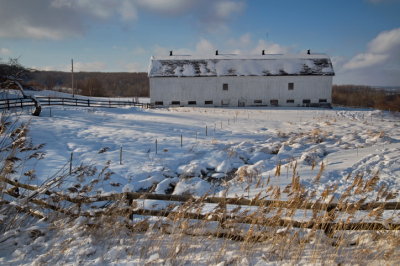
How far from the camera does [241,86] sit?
30.0m

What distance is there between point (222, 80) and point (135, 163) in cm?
2199

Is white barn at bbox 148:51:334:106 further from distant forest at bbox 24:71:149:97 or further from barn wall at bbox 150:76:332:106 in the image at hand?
distant forest at bbox 24:71:149:97

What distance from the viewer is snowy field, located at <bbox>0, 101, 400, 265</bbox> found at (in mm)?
3602

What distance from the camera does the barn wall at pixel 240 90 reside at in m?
29.7

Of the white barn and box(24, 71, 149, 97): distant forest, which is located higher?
box(24, 71, 149, 97): distant forest

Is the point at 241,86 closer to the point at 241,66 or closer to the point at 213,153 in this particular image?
the point at 241,66

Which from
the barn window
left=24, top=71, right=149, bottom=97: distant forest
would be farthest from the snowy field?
left=24, top=71, right=149, bottom=97: distant forest

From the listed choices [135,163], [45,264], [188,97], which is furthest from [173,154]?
[188,97]

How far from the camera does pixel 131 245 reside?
373cm

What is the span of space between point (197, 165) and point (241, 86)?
22.2 metres

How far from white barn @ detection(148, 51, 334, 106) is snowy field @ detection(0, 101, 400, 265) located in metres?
13.1

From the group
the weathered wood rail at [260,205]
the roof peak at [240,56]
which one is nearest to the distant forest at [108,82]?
the roof peak at [240,56]

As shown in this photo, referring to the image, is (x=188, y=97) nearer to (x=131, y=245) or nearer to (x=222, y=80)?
(x=222, y=80)

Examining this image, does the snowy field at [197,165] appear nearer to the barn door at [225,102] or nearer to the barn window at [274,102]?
the barn door at [225,102]
